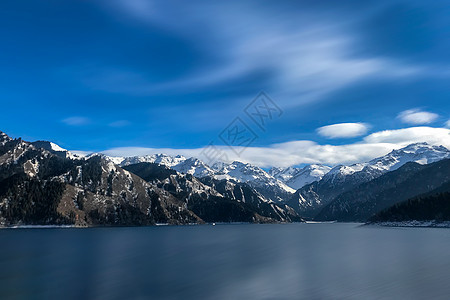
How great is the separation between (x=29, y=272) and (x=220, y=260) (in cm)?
4322

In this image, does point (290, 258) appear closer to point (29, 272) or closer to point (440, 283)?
point (440, 283)

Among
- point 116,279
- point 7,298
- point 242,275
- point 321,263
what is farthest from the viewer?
point 321,263

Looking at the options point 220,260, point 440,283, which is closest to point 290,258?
point 220,260

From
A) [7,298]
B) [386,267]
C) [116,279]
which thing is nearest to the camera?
[7,298]

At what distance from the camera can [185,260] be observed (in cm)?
8625

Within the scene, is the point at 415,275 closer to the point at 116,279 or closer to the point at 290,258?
the point at 290,258

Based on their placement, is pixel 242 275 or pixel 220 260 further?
pixel 220 260

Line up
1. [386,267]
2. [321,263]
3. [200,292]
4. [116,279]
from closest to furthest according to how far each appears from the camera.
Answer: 1. [200,292]
2. [116,279]
3. [386,267]
4. [321,263]

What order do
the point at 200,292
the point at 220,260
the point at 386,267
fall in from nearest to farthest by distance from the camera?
the point at 200,292
the point at 386,267
the point at 220,260

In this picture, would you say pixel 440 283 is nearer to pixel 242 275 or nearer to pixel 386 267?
pixel 386 267

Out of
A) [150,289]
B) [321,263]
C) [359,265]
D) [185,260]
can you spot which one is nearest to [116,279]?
[150,289]

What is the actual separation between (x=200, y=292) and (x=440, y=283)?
3803cm

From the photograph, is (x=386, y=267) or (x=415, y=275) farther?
(x=386, y=267)

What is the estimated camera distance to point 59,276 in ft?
206
